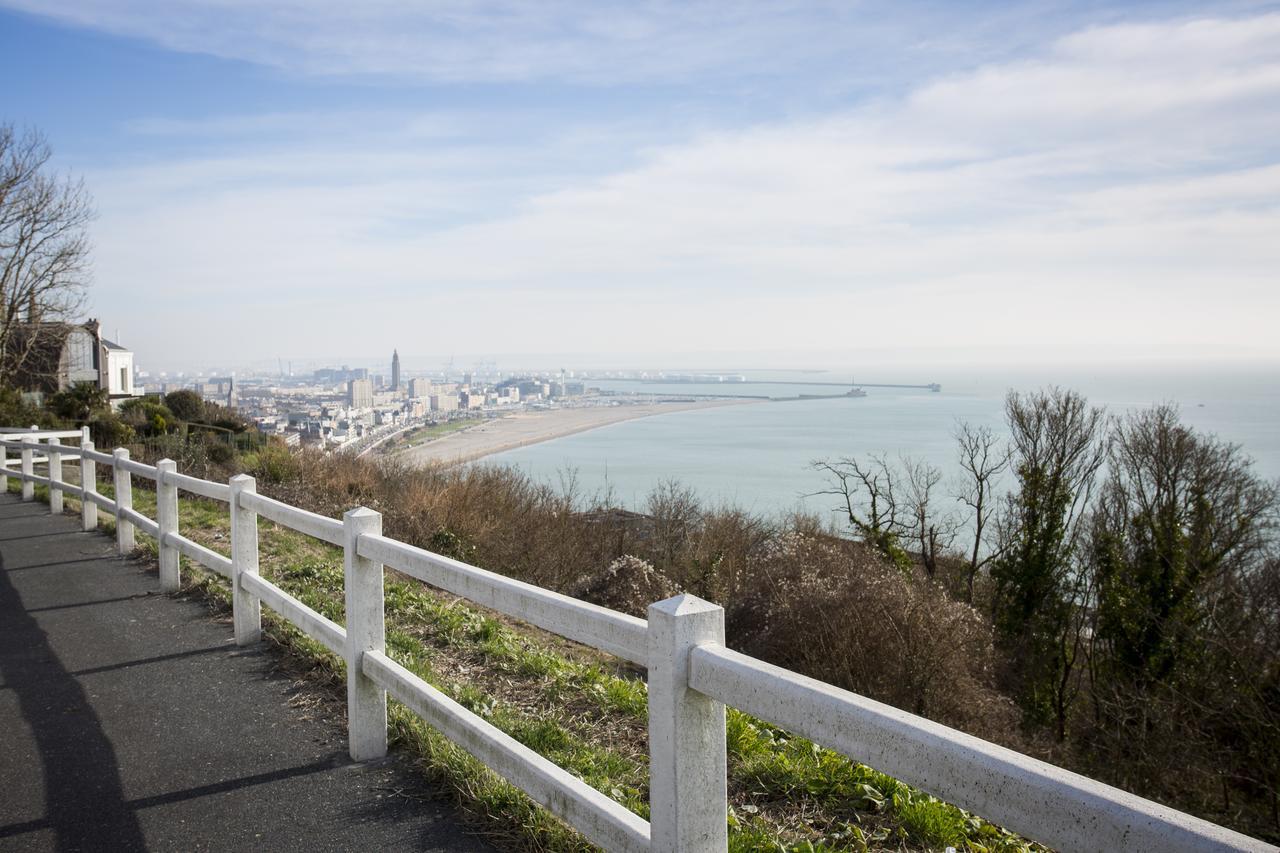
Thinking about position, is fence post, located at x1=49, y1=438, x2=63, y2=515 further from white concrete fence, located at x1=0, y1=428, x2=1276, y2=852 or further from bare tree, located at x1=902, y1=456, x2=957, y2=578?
bare tree, located at x1=902, y1=456, x2=957, y2=578

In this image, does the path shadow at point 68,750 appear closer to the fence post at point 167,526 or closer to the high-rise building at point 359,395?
the fence post at point 167,526

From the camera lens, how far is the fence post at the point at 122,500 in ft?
33.2

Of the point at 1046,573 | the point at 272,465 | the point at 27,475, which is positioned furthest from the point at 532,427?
the point at 27,475

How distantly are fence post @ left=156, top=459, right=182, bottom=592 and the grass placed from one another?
0.44 meters

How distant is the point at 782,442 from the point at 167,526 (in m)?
101

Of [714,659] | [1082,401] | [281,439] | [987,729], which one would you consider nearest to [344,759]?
[714,659]

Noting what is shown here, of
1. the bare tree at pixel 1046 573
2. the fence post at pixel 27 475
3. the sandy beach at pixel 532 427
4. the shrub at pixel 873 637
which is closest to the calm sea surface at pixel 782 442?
the sandy beach at pixel 532 427

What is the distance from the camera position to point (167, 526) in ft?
28.2

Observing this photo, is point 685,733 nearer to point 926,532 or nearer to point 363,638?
point 363,638

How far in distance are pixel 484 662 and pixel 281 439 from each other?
81.0ft

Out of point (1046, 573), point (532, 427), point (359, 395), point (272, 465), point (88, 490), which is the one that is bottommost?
point (1046, 573)

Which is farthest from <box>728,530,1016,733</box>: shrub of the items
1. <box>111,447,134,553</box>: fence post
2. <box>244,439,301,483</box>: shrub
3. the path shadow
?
the path shadow

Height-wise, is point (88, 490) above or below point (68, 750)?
above

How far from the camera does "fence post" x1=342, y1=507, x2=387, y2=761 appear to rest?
4.82 meters
